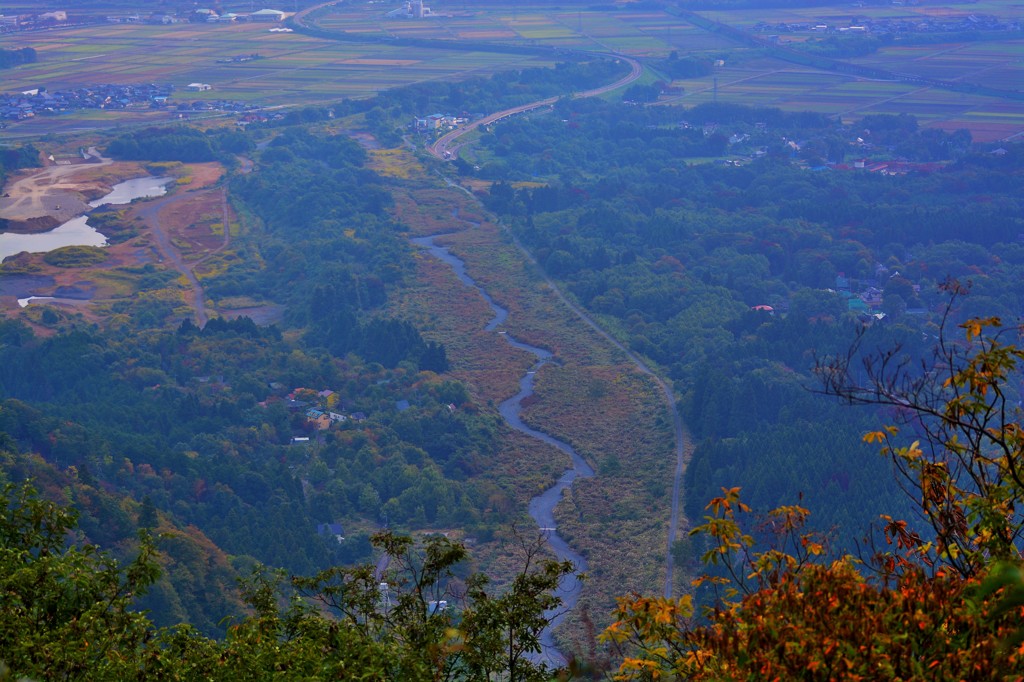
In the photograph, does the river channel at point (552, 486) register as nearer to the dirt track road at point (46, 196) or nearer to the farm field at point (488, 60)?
the dirt track road at point (46, 196)

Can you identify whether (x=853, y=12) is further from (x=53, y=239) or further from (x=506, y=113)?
(x=53, y=239)

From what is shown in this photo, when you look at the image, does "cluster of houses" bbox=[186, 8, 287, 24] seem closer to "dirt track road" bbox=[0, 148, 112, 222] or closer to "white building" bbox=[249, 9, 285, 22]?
"white building" bbox=[249, 9, 285, 22]

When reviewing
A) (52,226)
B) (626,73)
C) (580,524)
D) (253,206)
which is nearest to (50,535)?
(580,524)

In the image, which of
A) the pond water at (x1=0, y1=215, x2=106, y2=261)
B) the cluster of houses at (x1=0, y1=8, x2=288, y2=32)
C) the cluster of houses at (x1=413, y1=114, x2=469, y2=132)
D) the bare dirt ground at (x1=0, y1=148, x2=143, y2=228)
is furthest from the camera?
the cluster of houses at (x1=0, y1=8, x2=288, y2=32)

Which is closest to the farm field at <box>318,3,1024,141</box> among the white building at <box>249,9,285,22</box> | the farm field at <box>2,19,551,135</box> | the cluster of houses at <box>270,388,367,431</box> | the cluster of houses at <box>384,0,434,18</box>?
the cluster of houses at <box>384,0,434,18</box>

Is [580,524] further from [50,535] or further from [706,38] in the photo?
[706,38]
